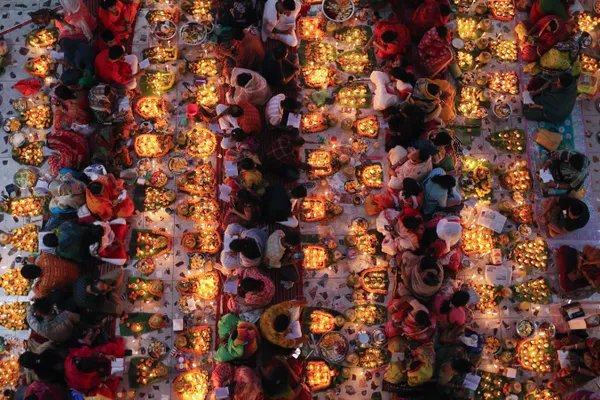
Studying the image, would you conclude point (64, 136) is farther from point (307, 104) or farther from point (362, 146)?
point (362, 146)

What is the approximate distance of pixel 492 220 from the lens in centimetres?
804

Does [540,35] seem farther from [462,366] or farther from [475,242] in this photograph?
[462,366]

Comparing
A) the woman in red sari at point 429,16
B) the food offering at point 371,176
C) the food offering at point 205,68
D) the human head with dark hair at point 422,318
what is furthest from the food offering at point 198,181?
the woman in red sari at point 429,16

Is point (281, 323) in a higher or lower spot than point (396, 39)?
lower

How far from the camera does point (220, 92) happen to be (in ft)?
28.2

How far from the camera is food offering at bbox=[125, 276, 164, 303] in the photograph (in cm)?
766

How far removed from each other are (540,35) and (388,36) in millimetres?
2695

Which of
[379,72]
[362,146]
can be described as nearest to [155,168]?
[362,146]

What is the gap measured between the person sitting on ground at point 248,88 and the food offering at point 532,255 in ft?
15.8

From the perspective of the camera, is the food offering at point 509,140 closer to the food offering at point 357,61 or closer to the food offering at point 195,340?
the food offering at point 357,61

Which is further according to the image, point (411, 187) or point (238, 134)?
point (238, 134)

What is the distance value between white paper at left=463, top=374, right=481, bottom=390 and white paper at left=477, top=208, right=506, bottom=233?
2.33m

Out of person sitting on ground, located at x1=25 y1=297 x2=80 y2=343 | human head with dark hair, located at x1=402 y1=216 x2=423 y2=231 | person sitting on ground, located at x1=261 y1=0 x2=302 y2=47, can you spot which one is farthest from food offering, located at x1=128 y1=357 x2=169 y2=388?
person sitting on ground, located at x1=261 y1=0 x2=302 y2=47

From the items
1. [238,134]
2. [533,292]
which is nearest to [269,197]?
[238,134]
